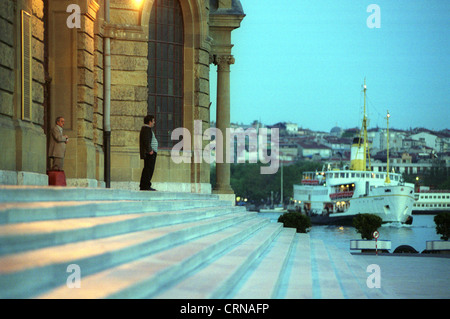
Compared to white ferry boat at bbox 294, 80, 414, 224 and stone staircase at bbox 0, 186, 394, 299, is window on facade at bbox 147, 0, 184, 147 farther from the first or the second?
white ferry boat at bbox 294, 80, 414, 224

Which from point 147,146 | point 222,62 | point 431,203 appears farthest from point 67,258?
point 431,203

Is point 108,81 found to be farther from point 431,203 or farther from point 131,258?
point 431,203

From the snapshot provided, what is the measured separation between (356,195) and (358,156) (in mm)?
14084

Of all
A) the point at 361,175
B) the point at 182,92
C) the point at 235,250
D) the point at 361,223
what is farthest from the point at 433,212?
the point at 235,250

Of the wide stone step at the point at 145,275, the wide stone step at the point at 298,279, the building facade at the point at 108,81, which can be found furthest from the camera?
the building facade at the point at 108,81

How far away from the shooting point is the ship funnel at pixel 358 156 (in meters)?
98.5

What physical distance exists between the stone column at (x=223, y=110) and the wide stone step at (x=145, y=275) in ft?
64.6

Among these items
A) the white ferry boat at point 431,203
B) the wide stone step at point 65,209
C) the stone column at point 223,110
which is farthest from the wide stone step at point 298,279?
the white ferry boat at point 431,203

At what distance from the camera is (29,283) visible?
516cm

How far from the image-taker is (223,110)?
2912 cm

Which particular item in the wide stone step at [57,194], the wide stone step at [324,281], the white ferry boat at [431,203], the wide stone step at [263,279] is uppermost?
the wide stone step at [57,194]

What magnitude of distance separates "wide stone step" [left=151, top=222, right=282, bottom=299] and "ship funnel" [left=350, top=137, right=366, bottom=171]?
89.3 m

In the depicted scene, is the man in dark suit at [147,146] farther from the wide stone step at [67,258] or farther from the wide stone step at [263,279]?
the wide stone step at [67,258]
